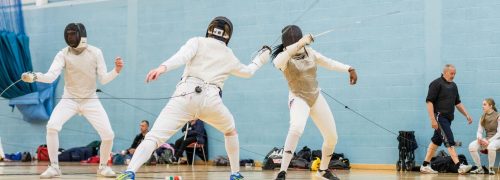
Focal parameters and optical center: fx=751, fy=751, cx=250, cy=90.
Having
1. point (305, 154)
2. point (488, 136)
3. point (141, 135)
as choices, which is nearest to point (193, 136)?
point (141, 135)

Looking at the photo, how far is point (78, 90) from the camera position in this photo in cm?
739

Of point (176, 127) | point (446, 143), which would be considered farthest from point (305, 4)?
point (176, 127)

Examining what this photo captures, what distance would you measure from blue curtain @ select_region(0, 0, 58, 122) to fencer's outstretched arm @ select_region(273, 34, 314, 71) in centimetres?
856

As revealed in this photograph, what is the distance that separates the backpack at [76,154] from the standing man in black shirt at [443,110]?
20.4 feet

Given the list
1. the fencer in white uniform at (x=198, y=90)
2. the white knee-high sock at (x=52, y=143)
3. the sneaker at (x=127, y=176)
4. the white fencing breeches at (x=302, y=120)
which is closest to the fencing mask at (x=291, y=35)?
the white fencing breeches at (x=302, y=120)

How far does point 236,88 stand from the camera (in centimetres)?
1251

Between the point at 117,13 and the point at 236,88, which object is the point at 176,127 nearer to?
the point at 236,88

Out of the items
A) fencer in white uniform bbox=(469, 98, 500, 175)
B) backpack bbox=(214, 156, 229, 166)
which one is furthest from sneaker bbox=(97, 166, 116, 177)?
fencer in white uniform bbox=(469, 98, 500, 175)

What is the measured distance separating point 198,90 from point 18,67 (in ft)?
30.7

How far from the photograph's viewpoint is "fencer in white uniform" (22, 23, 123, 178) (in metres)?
7.24

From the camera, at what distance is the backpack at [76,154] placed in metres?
13.4

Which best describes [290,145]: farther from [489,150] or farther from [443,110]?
[489,150]

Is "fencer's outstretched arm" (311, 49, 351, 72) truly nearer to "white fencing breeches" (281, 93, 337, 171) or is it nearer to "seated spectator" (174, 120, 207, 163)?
"white fencing breeches" (281, 93, 337, 171)

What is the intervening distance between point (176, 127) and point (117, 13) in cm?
863
